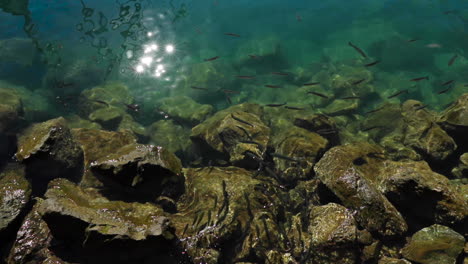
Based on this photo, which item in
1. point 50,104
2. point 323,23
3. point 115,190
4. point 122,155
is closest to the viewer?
point 122,155

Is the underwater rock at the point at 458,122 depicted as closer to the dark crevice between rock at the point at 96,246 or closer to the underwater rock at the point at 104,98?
the dark crevice between rock at the point at 96,246

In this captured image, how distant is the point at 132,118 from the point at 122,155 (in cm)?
653

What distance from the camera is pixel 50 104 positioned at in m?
12.4

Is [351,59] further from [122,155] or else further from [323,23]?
[122,155]

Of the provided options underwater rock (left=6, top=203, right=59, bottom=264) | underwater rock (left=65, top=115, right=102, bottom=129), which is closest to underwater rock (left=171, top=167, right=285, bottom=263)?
underwater rock (left=6, top=203, right=59, bottom=264)

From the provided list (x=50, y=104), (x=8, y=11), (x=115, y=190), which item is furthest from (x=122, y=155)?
(x=8, y=11)

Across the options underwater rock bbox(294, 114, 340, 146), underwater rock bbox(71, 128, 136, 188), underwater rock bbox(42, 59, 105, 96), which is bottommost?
underwater rock bbox(42, 59, 105, 96)

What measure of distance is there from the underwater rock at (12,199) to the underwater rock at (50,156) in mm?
598

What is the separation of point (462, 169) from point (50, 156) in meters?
10.3

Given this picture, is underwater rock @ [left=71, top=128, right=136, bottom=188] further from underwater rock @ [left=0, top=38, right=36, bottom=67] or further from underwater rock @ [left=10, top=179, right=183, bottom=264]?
underwater rock @ [left=0, top=38, right=36, bottom=67]

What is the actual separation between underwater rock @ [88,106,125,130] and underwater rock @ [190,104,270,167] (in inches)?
162

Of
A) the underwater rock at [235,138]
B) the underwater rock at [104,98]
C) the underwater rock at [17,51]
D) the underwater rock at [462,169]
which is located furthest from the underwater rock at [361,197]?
the underwater rock at [17,51]

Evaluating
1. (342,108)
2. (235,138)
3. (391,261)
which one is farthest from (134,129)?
(391,261)

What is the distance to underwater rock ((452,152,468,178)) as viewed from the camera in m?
6.46
